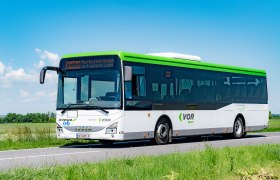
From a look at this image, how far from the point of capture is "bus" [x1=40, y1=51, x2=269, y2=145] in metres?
19.2

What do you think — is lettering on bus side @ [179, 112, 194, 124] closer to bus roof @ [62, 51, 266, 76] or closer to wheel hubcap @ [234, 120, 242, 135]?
bus roof @ [62, 51, 266, 76]

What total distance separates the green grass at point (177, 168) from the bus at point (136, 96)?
5760 millimetres

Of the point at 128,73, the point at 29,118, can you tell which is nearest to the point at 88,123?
the point at 128,73

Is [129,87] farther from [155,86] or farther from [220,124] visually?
[220,124]

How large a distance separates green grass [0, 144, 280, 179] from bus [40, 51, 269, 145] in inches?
227

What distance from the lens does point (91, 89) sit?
771 inches

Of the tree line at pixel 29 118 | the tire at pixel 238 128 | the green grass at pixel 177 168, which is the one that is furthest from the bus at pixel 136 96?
the tree line at pixel 29 118

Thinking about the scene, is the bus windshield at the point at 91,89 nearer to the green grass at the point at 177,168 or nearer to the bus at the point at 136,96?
the bus at the point at 136,96

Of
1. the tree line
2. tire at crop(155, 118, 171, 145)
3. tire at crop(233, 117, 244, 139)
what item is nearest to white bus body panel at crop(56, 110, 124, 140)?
tire at crop(155, 118, 171, 145)

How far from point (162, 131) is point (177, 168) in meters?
10.0

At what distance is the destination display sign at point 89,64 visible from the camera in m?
19.5

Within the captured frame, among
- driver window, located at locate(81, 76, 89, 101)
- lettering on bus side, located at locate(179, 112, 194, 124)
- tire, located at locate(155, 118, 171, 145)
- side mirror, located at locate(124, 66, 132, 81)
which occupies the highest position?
side mirror, located at locate(124, 66, 132, 81)

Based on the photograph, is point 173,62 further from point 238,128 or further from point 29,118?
point 29,118

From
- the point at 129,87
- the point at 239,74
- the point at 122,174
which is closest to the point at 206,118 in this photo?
the point at 239,74
